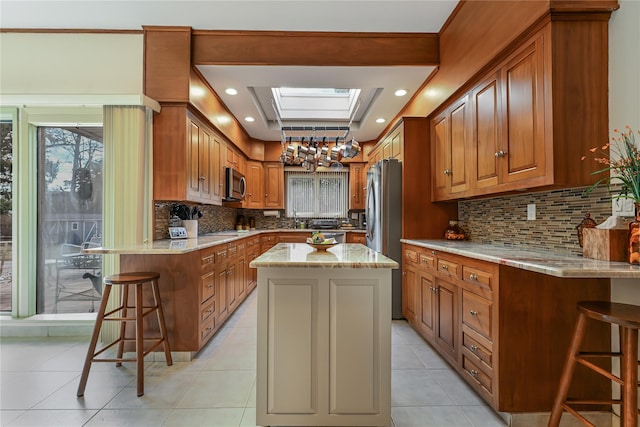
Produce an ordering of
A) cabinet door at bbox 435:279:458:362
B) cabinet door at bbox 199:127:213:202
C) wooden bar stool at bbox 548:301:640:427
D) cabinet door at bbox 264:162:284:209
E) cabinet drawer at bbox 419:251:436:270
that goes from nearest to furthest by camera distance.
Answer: wooden bar stool at bbox 548:301:640:427
cabinet door at bbox 435:279:458:362
cabinet drawer at bbox 419:251:436:270
cabinet door at bbox 199:127:213:202
cabinet door at bbox 264:162:284:209

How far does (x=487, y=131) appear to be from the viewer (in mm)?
2207

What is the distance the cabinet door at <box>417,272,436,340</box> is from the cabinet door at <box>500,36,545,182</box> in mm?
1084

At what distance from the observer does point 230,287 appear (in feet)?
11.1

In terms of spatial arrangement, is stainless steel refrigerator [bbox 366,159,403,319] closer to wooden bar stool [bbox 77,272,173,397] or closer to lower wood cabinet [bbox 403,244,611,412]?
lower wood cabinet [bbox 403,244,611,412]

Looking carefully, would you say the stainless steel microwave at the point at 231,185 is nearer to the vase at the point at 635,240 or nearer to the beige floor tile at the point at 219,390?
the beige floor tile at the point at 219,390

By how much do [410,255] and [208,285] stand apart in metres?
1.97

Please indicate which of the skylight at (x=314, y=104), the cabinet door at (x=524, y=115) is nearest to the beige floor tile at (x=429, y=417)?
the cabinet door at (x=524, y=115)

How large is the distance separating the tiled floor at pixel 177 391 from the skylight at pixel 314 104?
3.45 metres

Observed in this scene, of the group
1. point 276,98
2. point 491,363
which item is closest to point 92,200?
point 276,98

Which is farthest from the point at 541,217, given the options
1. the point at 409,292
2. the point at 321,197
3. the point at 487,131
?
the point at 321,197

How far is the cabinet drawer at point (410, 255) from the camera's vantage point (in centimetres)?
298

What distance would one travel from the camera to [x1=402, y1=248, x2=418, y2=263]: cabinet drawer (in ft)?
9.78

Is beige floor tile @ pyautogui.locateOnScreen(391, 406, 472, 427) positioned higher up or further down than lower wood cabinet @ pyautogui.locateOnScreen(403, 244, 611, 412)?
further down

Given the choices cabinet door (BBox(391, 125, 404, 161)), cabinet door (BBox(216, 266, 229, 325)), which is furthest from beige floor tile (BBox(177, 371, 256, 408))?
cabinet door (BBox(391, 125, 404, 161))
